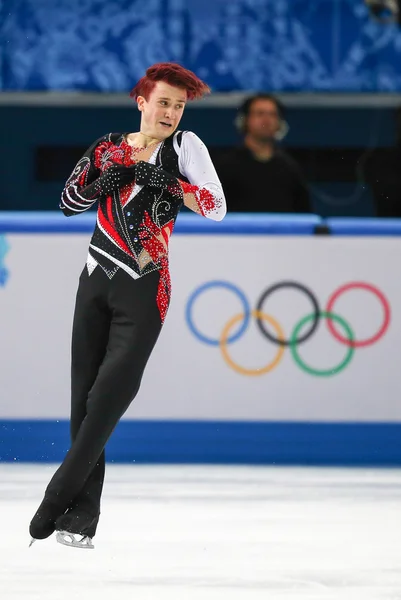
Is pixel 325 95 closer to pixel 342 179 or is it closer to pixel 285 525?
pixel 342 179

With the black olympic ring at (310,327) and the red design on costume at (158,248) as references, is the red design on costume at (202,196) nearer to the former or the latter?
the red design on costume at (158,248)

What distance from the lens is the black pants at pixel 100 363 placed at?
3309 millimetres

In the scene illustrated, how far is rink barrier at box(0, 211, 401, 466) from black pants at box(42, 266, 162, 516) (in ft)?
7.31

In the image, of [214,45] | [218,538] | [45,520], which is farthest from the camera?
[214,45]

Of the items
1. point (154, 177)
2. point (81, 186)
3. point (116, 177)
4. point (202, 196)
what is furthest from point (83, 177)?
point (202, 196)

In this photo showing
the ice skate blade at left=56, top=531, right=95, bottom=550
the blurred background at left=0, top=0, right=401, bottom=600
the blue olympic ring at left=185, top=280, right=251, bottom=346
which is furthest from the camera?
the blue olympic ring at left=185, top=280, right=251, bottom=346

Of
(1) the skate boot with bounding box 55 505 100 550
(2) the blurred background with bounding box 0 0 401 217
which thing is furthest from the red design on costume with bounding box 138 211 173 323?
(2) the blurred background with bounding box 0 0 401 217

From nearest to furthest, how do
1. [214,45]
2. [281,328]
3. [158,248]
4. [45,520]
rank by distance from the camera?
[45,520] → [158,248] → [281,328] → [214,45]

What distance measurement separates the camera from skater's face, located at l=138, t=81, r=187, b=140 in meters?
3.42

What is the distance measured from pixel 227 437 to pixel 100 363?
2.32 m

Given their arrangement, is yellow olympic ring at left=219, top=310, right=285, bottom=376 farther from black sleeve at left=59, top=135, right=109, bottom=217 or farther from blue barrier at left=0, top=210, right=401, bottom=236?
black sleeve at left=59, top=135, right=109, bottom=217

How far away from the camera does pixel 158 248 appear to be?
3.41 meters

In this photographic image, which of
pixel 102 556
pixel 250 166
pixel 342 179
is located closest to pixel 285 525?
pixel 102 556

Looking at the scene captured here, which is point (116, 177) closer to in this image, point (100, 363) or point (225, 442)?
point (100, 363)
